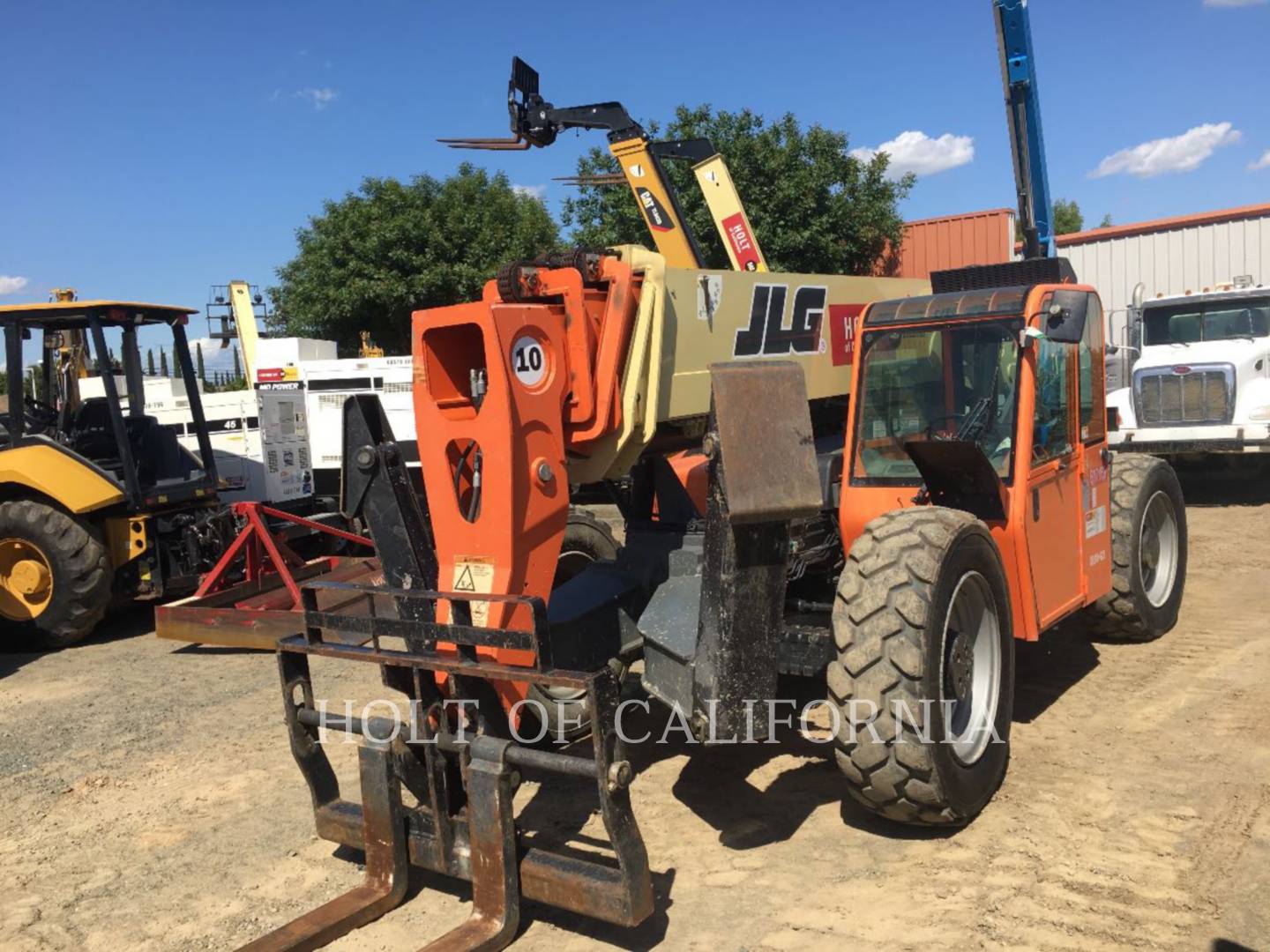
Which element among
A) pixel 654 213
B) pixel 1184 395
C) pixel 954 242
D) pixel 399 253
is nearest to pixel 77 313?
pixel 654 213

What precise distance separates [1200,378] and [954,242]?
8510mm

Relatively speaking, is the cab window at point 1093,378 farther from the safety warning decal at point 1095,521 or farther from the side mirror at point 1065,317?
the side mirror at point 1065,317

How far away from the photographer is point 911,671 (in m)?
3.75

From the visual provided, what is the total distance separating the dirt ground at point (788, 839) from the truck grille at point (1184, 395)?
624 centimetres

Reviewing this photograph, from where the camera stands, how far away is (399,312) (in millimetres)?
22609

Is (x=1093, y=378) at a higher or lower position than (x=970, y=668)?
higher

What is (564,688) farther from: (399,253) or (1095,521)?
(399,253)

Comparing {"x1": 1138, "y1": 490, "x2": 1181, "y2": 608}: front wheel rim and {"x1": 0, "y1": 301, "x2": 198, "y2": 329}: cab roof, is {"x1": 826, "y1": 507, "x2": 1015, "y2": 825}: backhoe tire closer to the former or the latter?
{"x1": 1138, "y1": 490, "x2": 1181, "y2": 608}: front wheel rim

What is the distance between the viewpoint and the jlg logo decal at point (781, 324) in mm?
5168

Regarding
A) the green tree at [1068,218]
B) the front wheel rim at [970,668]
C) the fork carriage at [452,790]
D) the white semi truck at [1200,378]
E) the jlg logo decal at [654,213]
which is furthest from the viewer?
the green tree at [1068,218]

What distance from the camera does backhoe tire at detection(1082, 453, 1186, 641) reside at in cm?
625

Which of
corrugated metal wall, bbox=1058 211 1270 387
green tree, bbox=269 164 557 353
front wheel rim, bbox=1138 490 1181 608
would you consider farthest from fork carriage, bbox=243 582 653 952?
green tree, bbox=269 164 557 353

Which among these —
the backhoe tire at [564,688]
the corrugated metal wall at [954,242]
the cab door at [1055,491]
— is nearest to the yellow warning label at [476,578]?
the backhoe tire at [564,688]

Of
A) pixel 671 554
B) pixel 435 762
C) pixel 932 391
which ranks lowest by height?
pixel 435 762
